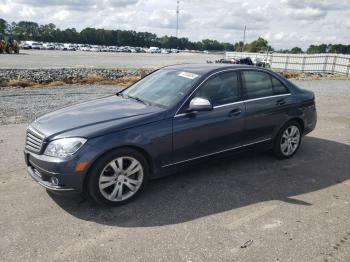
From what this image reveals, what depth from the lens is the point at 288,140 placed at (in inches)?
235

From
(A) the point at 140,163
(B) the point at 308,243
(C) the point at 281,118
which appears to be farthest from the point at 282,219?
(C) the point at 281,118

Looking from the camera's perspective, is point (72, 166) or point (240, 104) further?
point (240, 104)

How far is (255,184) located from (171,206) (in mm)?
1372

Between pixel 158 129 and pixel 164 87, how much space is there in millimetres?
966

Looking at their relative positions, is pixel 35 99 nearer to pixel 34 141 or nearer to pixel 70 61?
pixel 34 141

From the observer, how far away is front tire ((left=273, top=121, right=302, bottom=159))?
5844mm

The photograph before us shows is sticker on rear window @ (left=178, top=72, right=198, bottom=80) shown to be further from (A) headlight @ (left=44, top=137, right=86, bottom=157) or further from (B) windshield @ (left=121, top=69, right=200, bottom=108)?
(A) headlight @ (left=44, top=137, right=86, bottom=157)

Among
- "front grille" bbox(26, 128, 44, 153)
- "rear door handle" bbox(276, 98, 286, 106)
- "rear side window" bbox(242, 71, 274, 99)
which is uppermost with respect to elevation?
"rear side window" bbox(242, 71, 274, 99)

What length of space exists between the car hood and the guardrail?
27.6 metres

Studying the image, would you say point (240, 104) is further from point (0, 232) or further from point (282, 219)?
point (0, 232)

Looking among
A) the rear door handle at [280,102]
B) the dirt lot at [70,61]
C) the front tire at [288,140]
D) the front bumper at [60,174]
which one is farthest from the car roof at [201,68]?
the dirt lot at [70,61]

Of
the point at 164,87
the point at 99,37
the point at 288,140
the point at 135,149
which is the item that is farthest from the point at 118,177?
the point at 99,37

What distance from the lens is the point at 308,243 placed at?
3506 millimetres

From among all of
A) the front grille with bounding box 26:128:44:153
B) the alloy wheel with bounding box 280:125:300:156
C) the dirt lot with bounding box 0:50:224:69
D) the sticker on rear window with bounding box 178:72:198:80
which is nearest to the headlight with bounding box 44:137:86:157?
the front grille with bounding box 26:128:44:153
